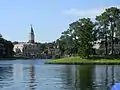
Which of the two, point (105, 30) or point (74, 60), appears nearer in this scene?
point (74, 60)

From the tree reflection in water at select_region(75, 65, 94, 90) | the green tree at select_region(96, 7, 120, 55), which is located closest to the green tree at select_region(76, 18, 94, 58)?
the green tree at select_region(96, 7, 120, 55)

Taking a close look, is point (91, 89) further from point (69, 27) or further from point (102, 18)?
point (69, 27)

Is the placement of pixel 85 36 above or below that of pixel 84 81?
above

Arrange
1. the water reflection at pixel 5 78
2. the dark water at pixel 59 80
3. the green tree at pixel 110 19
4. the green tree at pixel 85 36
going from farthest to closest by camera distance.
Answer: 1. the green tree at pixel 110 19
2. the green tree at pixel 85 36
3. the water reflection at pixel 5 78
4. the dark water at pixel 59 80

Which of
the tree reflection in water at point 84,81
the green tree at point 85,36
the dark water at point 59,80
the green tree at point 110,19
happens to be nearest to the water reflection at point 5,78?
the dark water at point 59,80

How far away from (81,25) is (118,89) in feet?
357

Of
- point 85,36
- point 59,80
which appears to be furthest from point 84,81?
point 85,36

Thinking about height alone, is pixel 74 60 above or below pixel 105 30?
below

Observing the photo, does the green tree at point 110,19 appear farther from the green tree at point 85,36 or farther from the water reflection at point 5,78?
the water reflection at point 5,78

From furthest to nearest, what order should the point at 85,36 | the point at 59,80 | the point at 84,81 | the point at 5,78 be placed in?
the point at 85,36 < the point at 5,78 < the point at 59,80 < the point at 84,81

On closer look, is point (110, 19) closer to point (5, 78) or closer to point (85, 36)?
point (85, 36)

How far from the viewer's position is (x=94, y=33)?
128m

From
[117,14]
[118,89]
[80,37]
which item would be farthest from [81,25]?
[118,89]

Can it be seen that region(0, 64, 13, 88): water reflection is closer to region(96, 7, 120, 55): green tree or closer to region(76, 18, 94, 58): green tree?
region(76, 18, 94, 58): green tree
